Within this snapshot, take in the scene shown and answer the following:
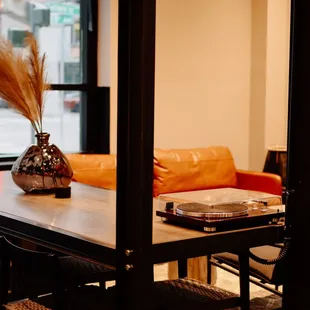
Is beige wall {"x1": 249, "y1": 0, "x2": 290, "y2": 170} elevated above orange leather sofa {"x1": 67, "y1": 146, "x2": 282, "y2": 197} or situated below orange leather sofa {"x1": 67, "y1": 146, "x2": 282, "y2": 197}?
above

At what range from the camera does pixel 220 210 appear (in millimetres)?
1787

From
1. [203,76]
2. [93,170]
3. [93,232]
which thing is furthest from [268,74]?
[93,232]

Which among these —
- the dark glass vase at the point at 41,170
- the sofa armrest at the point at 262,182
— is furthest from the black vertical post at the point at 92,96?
the dark glass vase at the point at 41,170

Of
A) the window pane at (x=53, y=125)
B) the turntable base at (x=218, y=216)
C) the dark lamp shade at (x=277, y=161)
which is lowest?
the dark lamp shade at (x=277, y=161)

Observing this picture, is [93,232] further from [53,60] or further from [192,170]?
[53,60]

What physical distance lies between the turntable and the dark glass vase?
0.67 metres

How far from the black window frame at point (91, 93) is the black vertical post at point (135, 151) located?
3351mm

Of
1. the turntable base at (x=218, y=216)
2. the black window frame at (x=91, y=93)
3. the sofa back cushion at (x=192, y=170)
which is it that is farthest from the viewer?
the black window frame at (x=91, y=93)

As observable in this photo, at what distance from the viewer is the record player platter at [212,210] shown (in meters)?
1.74

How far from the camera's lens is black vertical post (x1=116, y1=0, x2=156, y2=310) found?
1.49 meters

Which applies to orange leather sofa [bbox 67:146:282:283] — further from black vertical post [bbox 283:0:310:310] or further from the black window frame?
black vertical post [bbox 283:0:310:310]

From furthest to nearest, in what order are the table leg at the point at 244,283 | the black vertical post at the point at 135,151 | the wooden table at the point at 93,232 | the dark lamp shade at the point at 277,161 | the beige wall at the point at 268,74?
1. the beige wall at the point at 268,74
2. the dark lamp shade at the point at 277,161
3. the table leg at the point at 244,283
4. the wooden table at the point at 93,232
5. the black vertical post at the point at 135,151

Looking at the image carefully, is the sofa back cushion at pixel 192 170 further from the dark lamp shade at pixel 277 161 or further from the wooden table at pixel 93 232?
the wooden table at pixel 93 232

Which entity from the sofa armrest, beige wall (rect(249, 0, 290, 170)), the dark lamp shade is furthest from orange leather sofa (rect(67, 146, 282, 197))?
beige wall (rect(249, 0, 290, 170))
